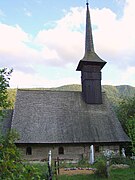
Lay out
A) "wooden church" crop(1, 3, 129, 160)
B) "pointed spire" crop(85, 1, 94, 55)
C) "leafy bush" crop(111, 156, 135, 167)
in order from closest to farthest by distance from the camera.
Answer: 1. "leafy bush" crop(111, 156, 135, 167)
2. "wooden church" crop(1, 3, 129, 160)
3. "pointed spire" crop(85, 1, 94, 55)

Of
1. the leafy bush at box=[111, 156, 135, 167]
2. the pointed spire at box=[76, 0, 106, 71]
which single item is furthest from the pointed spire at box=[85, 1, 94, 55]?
the leafy bush at box=[111, 156, 135, 167]

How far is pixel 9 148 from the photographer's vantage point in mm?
2797

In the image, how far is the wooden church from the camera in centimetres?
2011

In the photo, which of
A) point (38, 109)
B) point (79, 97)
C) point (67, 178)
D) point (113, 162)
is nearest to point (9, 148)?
point (67, 178)

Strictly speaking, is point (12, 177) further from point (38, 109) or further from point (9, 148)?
point (38, 109)

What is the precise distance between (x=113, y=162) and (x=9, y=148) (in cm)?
1497

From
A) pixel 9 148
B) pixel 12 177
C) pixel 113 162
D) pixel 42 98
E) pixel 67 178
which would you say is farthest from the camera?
pixel 42 98

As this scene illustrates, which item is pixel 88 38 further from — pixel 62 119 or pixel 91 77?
pixel 62 119

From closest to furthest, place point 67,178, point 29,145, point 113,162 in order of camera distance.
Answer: point 67,178 → point 113,162 → point 29,145

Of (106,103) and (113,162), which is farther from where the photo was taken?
(106,103)

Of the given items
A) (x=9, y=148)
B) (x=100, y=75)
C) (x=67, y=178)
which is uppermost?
(x=100, y=75)

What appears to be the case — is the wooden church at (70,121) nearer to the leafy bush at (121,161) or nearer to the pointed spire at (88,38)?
the pointed spire at (88,38)

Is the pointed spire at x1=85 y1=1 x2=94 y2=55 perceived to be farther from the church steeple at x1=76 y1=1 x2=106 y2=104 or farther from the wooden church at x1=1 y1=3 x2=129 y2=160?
the church steeple at x1=76 y1=1 x2=106 y2=104

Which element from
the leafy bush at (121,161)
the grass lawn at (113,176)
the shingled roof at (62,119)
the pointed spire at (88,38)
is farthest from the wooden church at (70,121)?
the grass lawn at (113,176)
